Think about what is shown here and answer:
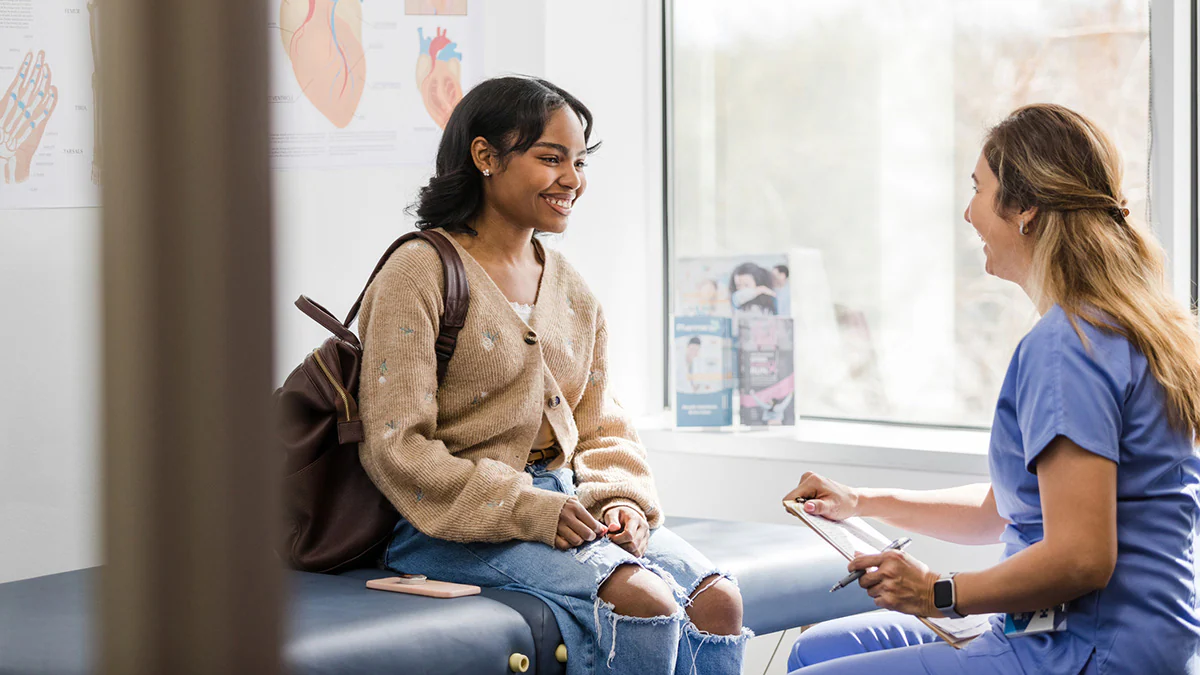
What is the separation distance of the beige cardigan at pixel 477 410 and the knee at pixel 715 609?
224 mm

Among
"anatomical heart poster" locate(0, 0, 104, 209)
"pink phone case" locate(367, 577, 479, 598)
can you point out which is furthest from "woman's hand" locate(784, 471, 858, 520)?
"anatomical heart poster" locate(0, 0, 104, 209)

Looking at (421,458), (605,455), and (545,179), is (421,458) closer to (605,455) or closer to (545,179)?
(605,455)

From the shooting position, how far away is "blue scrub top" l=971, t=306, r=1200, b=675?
142cm

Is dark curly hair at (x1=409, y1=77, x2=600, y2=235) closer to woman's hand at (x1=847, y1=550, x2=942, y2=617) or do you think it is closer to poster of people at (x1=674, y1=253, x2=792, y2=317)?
woman's hand at (x1=847, y1=550, x2=942, y2=617)

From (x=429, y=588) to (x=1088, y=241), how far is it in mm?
1158

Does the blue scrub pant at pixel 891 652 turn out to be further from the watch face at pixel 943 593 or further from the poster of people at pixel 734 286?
the poster of people at pixel 734 286

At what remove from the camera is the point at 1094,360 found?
1.45 metres

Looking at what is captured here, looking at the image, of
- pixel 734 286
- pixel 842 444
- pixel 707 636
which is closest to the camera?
pixel 707 636

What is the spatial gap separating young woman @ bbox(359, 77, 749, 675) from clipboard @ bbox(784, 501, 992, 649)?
0.27m

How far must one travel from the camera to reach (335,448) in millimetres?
2016

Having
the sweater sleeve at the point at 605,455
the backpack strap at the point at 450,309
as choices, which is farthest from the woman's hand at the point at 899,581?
the backpack strap at the point at 450,309

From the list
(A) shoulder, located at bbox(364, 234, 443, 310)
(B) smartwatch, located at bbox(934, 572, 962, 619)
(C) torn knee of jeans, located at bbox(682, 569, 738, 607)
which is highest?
(A) shoulder, located at bbox(364, 234, 443, 310)

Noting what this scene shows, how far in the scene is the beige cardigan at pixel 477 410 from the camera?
1.94 metres

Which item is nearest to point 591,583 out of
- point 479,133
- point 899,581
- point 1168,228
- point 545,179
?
point 899,581
